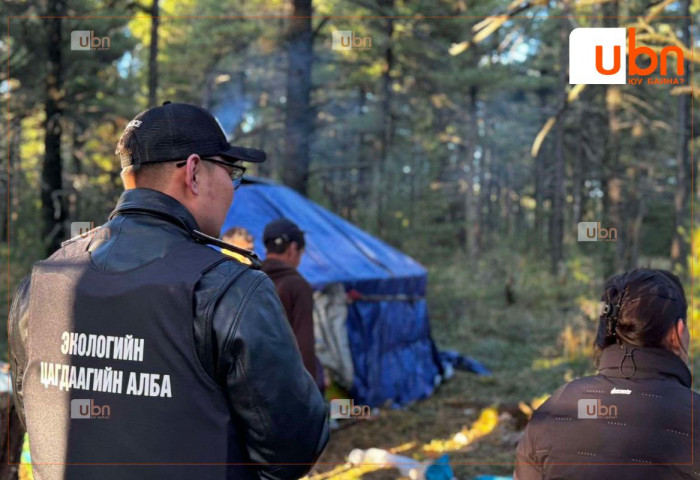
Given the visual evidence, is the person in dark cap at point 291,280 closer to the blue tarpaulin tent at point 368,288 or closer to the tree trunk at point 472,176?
the blue tarpaulin tent at point 368,288

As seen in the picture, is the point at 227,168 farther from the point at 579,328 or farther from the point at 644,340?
the point at 579,328

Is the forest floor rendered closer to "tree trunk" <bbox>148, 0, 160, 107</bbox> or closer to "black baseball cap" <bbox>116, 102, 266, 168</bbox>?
"black baseball cap" <bbox>116, 102, 266, 168</bbox>

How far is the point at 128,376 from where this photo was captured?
1.68m

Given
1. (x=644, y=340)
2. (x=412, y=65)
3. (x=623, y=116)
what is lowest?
(x=644, y=340)

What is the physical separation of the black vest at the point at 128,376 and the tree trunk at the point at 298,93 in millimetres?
8553

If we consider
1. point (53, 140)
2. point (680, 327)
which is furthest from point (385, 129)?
point (680, 327)

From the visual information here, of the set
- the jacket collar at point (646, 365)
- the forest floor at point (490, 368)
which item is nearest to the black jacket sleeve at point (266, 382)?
the jacket collar at point (646, 365)

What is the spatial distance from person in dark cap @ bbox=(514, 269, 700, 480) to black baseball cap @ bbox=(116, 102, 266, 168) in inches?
46.9

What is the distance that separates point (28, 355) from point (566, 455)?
148 centimetres

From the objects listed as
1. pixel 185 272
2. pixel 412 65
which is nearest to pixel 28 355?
pixel 185 272

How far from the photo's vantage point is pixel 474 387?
9984 millimetres

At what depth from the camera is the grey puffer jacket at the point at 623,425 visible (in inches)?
80.7

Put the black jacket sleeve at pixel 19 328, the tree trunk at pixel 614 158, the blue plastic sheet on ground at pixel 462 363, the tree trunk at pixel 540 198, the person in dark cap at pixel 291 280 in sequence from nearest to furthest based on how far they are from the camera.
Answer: the black jacket sleeve at pixel 19 328 < the person in dark cap at pixel 291 280 < the blue plastic sheet on ground at pixel 462 363 < the tree trunk at pixel 614 158 < the tree trunk at pixel 540 198

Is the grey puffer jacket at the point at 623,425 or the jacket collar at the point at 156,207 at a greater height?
the jacket collar at the point at 156,207
